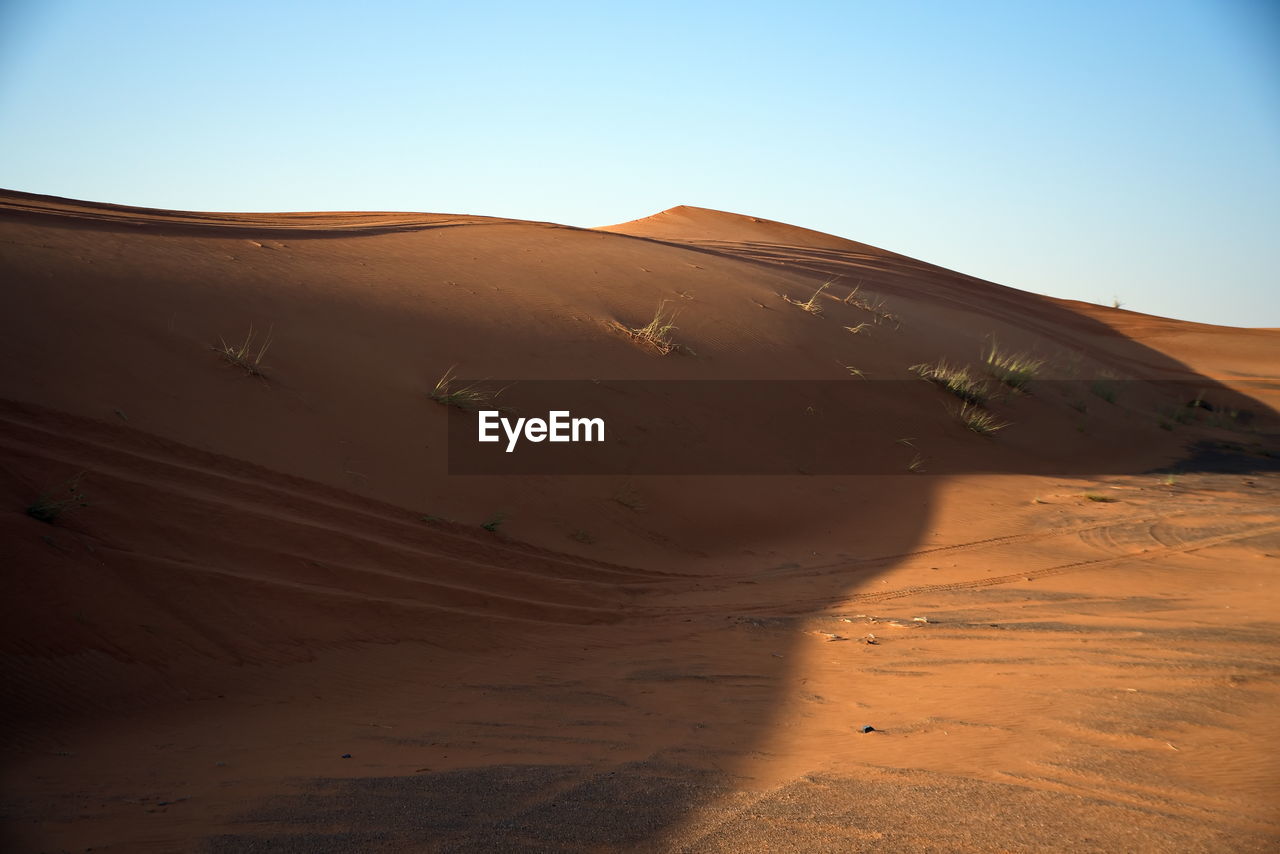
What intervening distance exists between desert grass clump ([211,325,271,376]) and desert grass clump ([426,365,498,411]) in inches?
61.1

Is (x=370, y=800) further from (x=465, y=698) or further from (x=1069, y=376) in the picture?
(x=1069, y=376)

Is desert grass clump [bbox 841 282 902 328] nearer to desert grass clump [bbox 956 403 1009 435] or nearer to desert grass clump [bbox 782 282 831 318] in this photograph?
desert grass clump [bbox 782 282 831 318]

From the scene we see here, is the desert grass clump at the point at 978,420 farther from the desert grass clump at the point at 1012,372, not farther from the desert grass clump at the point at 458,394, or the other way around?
the desert grass clump at the point at 458,394

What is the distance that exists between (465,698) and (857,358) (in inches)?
378

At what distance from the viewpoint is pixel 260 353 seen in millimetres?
7777

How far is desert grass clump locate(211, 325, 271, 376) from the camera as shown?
7.65 m

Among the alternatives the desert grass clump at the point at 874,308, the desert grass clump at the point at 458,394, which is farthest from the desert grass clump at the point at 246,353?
the desert grass clump at the point at 874,308

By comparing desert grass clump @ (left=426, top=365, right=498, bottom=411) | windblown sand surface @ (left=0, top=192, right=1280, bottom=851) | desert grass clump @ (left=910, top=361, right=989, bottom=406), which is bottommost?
windblown sand surface @ (left=0, top=192, right=1280, bottom=851)

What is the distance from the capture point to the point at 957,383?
12938 millimetres

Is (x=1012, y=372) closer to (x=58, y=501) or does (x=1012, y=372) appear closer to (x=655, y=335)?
(x=655, y=335)

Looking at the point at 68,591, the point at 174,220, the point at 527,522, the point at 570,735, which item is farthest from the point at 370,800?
the point at 174,220
